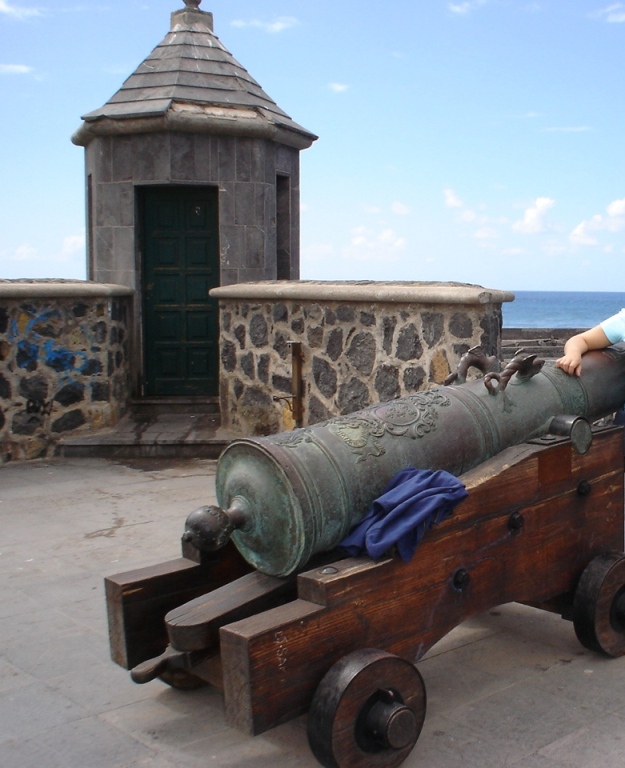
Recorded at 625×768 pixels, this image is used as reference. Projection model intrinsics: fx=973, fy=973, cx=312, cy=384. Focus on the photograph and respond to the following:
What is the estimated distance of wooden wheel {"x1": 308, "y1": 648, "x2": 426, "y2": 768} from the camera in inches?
103

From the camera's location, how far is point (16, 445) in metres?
7.85

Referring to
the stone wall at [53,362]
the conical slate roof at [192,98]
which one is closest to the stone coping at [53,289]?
the stone wall at [53,362]

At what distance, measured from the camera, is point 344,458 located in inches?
116

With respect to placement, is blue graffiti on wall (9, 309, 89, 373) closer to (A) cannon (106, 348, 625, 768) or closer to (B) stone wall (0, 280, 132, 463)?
(B) stone wall (0, 280, 132, 463)

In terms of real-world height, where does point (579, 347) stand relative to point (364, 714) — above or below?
above

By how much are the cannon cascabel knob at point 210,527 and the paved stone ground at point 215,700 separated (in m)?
0.64

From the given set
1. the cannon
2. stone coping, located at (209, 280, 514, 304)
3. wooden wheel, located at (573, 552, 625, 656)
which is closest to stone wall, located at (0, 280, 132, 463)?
stone coping, located at (209, 280, 514, 304)

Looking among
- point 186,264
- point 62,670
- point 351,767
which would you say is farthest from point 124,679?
point 186,264

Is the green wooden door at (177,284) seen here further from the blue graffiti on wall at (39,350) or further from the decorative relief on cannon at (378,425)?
the decorative relief on cannon at (378,425)

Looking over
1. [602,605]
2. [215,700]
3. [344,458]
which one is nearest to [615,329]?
[602,605]

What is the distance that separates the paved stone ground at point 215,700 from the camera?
2.85 metres

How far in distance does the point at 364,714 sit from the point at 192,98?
7514 millimetres

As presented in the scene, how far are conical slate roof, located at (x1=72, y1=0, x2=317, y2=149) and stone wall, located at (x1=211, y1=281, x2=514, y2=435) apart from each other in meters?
1.75

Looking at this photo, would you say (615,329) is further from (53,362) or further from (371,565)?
(53,362)
